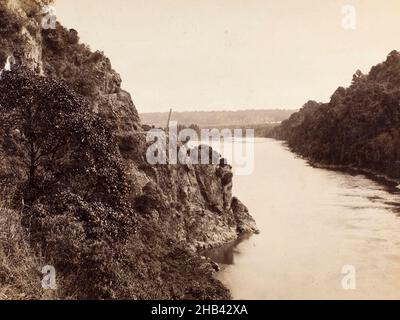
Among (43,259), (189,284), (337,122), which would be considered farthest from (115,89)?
(337,122)

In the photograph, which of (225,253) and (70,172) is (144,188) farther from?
(70,172)

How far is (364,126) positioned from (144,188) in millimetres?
74275

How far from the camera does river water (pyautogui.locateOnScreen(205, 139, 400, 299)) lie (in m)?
29.8

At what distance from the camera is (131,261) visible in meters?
21.1

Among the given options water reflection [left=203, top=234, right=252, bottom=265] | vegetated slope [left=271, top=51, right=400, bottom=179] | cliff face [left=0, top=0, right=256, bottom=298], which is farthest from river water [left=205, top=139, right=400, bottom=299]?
vegetated slope [left=271, top=51, right=400, bottom=179]

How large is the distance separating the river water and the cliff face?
2891mm

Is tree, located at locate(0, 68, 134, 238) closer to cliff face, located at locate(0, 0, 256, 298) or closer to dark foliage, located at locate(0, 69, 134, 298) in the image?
dark foliage, located at locate(0, 69, 134, 298)

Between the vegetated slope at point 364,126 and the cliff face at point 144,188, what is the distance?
45.1 metres

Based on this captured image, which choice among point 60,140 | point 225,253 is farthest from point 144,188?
point 60,140

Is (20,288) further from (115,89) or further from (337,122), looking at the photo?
(337,122)

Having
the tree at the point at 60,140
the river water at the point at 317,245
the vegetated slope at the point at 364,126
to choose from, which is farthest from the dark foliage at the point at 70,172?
the vegetated slope at the point at 364,126

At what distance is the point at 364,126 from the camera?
9362cm

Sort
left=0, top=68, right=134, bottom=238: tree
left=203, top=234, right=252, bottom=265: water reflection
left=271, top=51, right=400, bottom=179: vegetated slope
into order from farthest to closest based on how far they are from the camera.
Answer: left=271, top=51, right=400, bottom=179: vegetated slope
left=203, top=234, right=252, bottom=265: water reflection
left=0, top=68, right=134, bottom=238: tree
